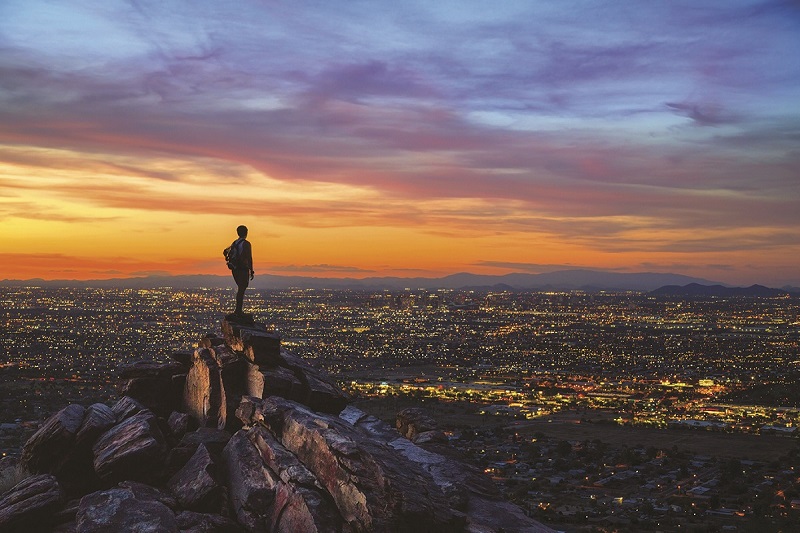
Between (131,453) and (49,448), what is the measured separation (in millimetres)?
3594

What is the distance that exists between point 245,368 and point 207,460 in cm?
604

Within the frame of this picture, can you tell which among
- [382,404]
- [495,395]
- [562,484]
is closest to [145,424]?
[562,484]

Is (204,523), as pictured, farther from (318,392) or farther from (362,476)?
(318,392)

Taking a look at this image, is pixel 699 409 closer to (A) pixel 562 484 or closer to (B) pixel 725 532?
(A) pixel 562 484

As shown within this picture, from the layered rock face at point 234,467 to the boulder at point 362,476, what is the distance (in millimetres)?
41

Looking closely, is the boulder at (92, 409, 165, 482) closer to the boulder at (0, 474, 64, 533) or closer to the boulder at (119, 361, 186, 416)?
the boulder at (0, 474, 64, 533)

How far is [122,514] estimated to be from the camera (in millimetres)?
19750

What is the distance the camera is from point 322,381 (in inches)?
1182

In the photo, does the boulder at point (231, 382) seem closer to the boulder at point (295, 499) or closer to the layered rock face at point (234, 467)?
the layered rock face at point (234, 467)

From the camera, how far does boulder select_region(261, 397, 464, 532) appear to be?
19.6m

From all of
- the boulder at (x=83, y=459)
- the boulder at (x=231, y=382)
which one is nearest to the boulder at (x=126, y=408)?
the boulder at (x=83, y=459)

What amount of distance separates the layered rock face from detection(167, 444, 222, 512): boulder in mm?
39

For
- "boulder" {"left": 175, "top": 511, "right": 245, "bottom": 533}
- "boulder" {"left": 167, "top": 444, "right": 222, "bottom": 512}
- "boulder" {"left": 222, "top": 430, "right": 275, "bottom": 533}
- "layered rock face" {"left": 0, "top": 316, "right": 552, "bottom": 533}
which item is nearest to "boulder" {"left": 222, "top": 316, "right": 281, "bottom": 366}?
"layered rock face" {"left": 0, "top": 316, "right": 552, "bottom": 533}

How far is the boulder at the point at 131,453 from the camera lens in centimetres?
2219
